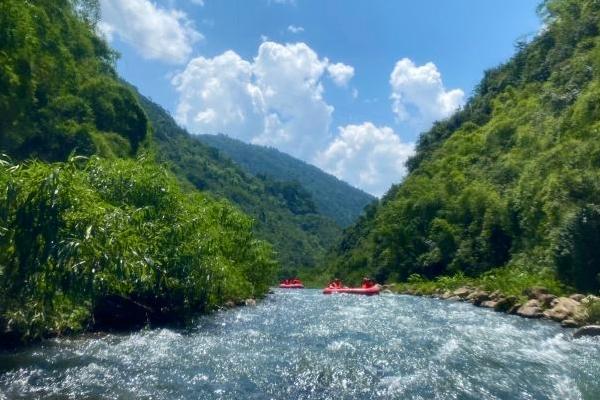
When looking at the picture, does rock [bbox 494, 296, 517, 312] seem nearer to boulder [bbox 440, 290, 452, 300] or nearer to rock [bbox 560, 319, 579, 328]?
rock [bbox 560, 319, 579, 328]

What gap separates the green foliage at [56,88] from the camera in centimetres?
2622

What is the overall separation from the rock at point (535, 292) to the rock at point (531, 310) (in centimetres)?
151

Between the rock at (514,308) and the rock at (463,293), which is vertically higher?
the rock at (463,293)

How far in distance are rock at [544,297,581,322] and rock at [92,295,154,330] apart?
14733 mm

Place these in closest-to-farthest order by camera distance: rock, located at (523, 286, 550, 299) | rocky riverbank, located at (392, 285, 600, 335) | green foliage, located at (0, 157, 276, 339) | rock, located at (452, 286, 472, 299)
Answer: green foliage, located at (0, 157, 276, 339)
rocky riverbank, located at (392, 285, 600, 335)
rock, located at (523, 286, 550, 299)
rock, located at (452, 286, 472, 299)


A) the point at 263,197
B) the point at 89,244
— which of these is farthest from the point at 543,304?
the point at 263,197

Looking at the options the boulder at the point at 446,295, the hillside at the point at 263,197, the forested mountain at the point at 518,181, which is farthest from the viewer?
the hillside at the point at 263,197

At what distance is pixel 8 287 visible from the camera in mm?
12070

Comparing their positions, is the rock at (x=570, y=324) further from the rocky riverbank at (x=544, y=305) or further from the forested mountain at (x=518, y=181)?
the forested mountain at (x=518, y=181)

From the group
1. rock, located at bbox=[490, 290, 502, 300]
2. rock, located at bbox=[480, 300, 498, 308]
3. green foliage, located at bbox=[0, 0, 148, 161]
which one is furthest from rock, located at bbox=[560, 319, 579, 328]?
green foliage, located at bbox=[0, 0, 148, 161]

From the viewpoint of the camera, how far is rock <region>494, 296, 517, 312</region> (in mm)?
27061

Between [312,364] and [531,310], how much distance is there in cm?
1460

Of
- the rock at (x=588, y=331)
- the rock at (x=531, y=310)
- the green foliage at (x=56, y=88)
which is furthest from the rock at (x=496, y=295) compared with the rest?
the green foliage at (x=56, y=88)

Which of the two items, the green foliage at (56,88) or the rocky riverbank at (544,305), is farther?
the green foliage at (56,88)
